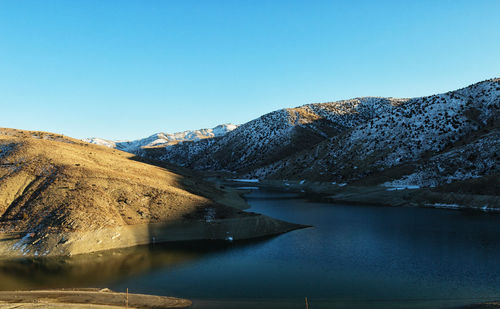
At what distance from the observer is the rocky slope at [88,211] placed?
4531 cm

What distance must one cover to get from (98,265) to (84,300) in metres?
13.5

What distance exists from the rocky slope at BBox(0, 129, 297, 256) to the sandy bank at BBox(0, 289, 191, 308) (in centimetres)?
1536

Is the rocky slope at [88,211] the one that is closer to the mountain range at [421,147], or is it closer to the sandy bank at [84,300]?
the sandy bank at [84,300]

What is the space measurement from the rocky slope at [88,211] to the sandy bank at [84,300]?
50.4 feet

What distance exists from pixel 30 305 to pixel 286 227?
41120 mm

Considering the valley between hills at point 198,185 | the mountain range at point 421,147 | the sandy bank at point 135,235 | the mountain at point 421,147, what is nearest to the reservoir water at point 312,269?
the sandy bank at point 135,235

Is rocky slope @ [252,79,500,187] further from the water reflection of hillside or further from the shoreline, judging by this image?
the water reflection of hillside

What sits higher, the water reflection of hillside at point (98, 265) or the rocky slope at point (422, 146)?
the rocky slope at point (422, 146)

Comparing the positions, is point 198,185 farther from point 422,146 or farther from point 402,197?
point 422,146

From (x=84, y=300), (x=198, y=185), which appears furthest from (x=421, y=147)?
(x=84, y=300)

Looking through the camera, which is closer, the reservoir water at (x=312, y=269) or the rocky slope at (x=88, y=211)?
the reservoir water at (x=312, y=269)

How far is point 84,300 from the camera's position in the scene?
90.4 ft

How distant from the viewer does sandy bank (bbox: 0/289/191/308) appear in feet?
85.0

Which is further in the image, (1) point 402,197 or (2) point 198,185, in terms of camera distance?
(2) point 198,185
